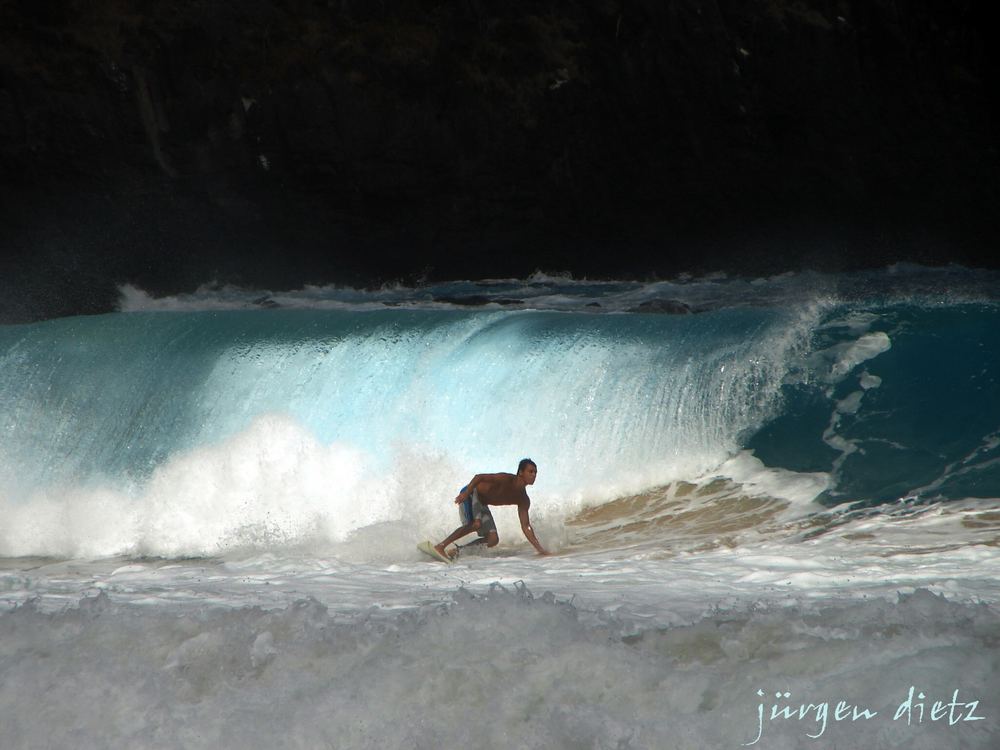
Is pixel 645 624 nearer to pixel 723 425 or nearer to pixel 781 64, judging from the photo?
pixel 723 425

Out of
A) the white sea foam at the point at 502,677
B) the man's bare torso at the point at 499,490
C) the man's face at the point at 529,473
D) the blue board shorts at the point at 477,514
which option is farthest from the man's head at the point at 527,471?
the white sea foam at the point at 502,677

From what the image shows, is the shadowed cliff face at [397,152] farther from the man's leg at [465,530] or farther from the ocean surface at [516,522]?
the man's leg at [465,530]

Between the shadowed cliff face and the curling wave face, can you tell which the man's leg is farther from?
the shadowed cliff face

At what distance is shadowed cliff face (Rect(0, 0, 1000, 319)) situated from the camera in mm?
13062

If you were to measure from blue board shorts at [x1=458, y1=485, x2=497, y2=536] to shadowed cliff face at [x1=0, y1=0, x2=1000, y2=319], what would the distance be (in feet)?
23.8

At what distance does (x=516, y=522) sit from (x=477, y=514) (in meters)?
0.62

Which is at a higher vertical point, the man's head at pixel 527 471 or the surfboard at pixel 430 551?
the man's head at pixel 527 471

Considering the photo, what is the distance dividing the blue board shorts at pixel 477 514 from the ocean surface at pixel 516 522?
175mm

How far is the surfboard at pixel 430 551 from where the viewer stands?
627cm

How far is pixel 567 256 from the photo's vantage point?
13500 mm

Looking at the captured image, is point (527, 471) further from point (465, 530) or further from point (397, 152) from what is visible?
point (397, 152)

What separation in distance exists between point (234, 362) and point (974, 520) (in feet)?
21.1

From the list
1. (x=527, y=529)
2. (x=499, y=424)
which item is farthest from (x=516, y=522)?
(x=499, y=424)

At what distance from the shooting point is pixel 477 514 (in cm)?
652
